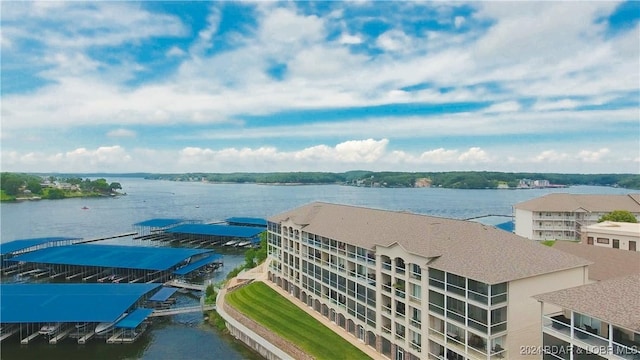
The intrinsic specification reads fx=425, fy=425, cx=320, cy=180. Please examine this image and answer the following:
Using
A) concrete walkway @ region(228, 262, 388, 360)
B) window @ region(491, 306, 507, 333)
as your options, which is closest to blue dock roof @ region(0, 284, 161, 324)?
concrete walkway @ region(228, 262, 388, 360)

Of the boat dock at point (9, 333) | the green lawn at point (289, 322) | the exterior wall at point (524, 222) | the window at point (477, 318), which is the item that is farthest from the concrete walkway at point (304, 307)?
the exterior wall at point (524, 222)

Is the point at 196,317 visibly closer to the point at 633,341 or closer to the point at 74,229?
the point at 633,341

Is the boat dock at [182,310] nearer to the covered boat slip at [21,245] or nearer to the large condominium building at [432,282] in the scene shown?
the large condominium building at [432,282]

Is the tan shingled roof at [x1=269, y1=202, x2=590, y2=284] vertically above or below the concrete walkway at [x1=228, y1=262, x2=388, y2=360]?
above

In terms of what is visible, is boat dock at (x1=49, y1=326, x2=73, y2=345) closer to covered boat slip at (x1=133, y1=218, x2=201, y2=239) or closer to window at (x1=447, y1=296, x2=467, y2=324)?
window at (x1=447, y1=296, x2=467, y2=324)

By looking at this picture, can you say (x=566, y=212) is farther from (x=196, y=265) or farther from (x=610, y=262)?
(x=196, y=265)

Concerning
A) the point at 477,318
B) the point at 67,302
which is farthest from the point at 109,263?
the point at 477,318

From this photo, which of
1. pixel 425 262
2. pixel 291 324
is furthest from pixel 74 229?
pixel 425 262
